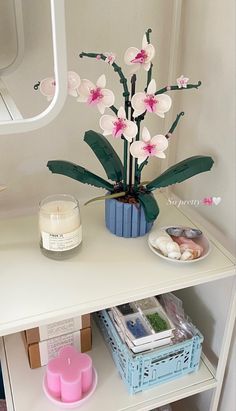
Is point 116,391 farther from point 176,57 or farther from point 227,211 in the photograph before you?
point 176,57

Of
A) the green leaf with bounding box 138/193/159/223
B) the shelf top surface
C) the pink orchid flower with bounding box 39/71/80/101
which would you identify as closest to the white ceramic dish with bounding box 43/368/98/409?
the shelf top surface

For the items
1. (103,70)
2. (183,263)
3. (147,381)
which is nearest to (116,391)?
(147,381)

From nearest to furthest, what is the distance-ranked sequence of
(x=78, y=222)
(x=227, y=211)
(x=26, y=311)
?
(x=26, y=311)
(x=78, y=222)
(x=227, y=211)

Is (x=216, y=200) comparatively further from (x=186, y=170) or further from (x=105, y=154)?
(x=105, y=154)

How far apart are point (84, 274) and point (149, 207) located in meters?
0.19

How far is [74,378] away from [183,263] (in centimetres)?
32

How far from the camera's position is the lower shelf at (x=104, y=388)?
0.94 metres

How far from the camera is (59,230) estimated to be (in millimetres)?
846

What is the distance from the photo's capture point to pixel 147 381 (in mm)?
964

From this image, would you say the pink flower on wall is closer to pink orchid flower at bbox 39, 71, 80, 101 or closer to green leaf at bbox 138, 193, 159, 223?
green leaf at bbox 138, 193, 159, 223

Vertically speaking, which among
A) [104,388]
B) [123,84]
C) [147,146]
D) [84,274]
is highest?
[123,84]

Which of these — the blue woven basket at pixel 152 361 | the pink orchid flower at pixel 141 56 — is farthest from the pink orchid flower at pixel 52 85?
the blue woven basket at pixel 152 361

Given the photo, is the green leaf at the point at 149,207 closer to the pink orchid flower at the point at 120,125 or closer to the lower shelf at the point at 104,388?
the pink orchid flower at the point at 120,125

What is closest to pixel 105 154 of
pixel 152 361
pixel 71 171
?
pixel 71 171
